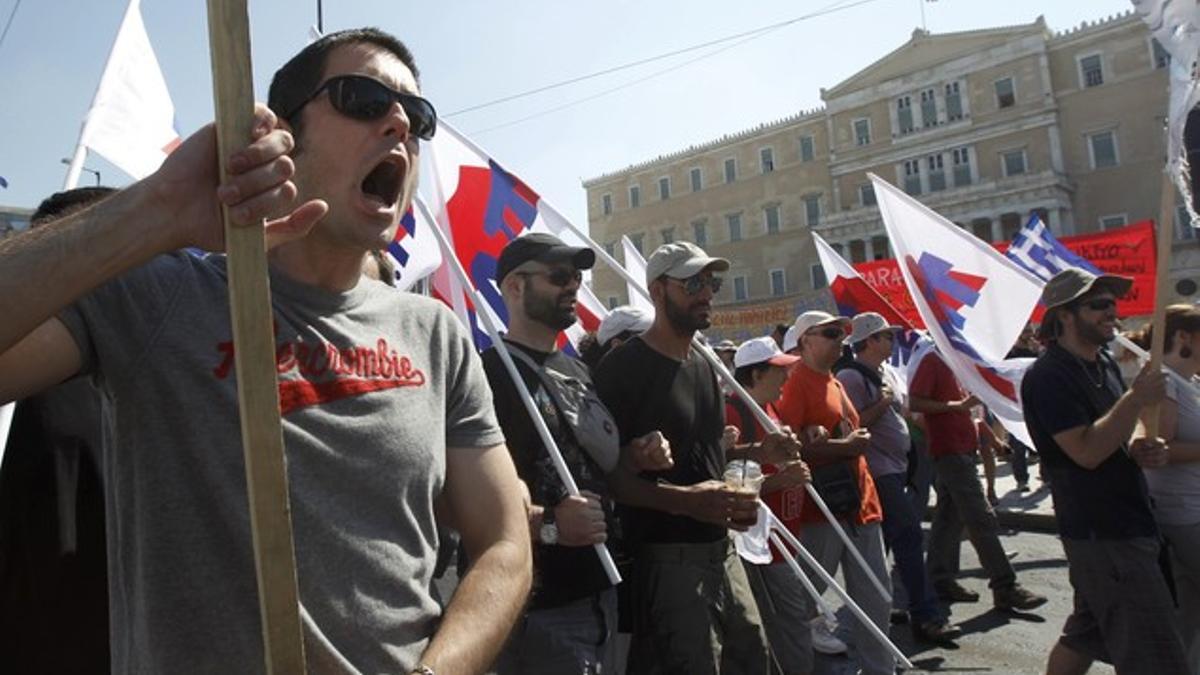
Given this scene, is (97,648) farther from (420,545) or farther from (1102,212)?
(1102,212)

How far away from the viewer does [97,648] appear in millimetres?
1692

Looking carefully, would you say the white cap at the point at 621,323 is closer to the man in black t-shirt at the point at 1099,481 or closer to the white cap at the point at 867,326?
the white cap at the point at 867,326

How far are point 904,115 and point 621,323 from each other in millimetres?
50619

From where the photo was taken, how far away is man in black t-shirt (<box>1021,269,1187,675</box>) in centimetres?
328

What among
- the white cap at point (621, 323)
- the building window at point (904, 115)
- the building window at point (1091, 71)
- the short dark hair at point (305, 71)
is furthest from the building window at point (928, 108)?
the short dark hair at point (305, 71)

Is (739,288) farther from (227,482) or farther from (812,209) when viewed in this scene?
(227,482)

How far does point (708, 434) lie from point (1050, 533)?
6.71 metres

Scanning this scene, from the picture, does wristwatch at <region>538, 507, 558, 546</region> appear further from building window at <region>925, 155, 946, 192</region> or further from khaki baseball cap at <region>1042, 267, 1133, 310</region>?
building window at <region>925, 155, 946, 192</region>

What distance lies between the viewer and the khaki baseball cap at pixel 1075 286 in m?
3.73

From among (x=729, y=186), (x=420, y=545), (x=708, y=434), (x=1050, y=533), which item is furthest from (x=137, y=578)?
(x=729, y=186)

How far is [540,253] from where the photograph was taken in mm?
3367

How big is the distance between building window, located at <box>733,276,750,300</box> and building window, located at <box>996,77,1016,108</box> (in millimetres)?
18288

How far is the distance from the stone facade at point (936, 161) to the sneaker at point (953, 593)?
102ft

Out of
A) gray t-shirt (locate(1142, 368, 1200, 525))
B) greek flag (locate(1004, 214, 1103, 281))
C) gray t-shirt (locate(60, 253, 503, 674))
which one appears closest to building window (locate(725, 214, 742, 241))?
greek flag (locate(1004, 214, 1103, 281))
